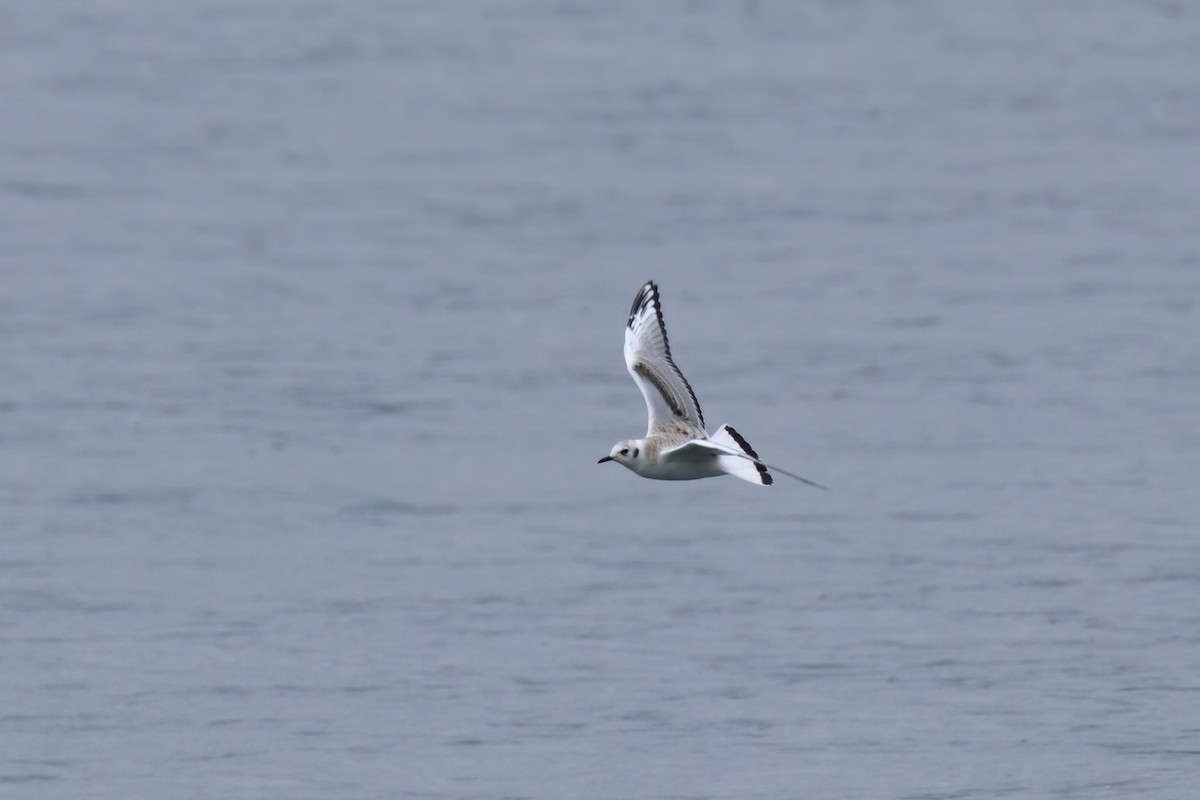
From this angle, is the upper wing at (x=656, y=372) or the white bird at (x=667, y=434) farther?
the upper wing at (x=656, y=372)

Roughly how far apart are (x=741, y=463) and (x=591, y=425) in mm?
4588

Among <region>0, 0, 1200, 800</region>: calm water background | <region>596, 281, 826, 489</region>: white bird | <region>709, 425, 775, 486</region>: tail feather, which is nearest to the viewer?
<region>709, 425, 775, 486</region>: tail feather

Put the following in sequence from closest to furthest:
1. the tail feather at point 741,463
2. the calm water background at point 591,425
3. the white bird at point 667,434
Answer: the tail feather at point 741,463, the white bird at point 667,434, the calm water background at point 591,425

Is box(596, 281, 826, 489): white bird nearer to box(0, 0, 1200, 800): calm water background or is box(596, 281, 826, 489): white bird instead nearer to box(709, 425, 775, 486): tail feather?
box(709, 425, 775, 486): tail feather

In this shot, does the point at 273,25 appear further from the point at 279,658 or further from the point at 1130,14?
the point at 279,658

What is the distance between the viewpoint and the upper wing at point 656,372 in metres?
10.1

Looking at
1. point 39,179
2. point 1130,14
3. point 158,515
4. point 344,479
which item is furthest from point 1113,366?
point 1130,14

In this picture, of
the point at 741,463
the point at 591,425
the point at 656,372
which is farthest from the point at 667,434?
the point at 591,425

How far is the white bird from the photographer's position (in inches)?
356

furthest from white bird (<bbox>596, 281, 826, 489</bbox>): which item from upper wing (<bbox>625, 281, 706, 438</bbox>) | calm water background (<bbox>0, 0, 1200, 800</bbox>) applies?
calm water background (<bbox>0, 0, 1200, 800</bbox>)

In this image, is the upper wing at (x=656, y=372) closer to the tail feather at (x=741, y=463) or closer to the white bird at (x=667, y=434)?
the white bird at (x=667, y=434)

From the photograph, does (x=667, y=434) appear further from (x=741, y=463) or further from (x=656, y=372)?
(x=741, y=463)

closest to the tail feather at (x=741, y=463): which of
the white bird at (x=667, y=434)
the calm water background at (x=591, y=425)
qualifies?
the white bird at (x=667, y=434)

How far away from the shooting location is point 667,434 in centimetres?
980
